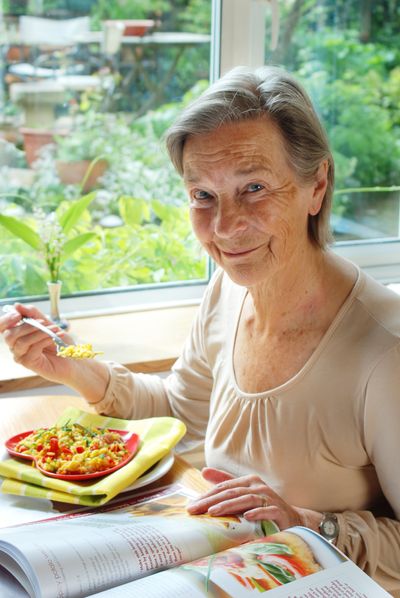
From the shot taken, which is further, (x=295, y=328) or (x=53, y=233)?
(x=53, y=233)

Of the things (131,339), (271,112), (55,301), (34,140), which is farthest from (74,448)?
(34,140)

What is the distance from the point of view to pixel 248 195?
136 centimetres

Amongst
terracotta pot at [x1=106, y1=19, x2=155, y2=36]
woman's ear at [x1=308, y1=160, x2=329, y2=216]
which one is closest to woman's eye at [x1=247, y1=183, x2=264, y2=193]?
woman's ear at [x1=308, y1=160, x2=329, y2=216]

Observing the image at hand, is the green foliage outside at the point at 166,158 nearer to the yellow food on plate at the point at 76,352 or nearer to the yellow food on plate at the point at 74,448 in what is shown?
the yellow food on plate at the point at 76,352

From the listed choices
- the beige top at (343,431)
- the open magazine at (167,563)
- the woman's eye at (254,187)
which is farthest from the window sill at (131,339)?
the open magazine at (167,563)

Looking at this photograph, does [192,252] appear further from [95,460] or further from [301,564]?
[301,564]

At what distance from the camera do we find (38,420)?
1.59 metres

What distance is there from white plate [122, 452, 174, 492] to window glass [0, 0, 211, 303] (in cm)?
93

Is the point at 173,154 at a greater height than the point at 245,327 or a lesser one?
greater

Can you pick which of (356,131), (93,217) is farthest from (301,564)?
(356,131)

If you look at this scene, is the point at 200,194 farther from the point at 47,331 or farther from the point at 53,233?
the point at 53,233

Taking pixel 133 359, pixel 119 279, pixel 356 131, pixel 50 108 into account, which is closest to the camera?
pixel 133 359

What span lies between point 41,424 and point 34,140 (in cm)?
99

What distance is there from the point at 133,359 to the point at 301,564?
1.21 metres
